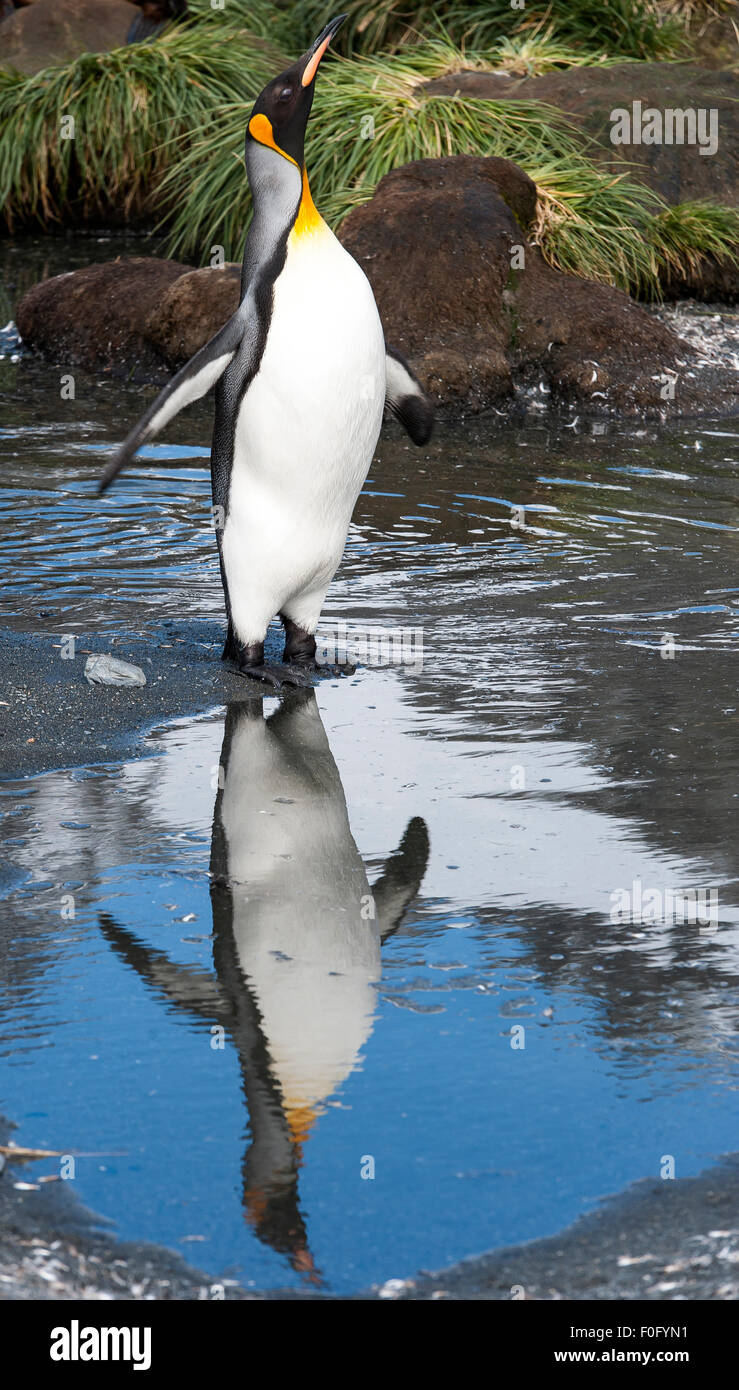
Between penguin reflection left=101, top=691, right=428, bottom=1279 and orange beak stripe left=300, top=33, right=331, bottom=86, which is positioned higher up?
orange beak stripe left=300, top=33, right=331, bottom=86

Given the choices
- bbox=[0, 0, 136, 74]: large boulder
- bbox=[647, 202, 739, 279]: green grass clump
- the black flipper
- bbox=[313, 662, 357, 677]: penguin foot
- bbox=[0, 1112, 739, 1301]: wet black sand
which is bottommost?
bbox=[313, 662, 357, 677]: penguin foot

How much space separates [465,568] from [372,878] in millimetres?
2620

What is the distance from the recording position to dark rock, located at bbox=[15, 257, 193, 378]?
9562mm

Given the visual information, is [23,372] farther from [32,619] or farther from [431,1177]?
[431,1177]

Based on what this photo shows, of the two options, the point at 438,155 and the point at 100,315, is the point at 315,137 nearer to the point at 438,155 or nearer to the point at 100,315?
the point at 438,155

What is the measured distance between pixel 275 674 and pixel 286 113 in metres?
1.50

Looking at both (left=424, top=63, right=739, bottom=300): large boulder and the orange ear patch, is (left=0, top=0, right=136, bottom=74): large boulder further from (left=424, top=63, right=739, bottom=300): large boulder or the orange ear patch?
the orange ear patch

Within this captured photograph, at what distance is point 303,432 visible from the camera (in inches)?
172

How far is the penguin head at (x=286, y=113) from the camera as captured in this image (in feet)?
14.5

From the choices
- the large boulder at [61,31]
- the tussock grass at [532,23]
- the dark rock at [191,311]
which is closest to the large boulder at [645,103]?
the tussock grass at [532,23]

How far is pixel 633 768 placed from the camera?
379 centimetres

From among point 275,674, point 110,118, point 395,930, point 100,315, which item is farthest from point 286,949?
point 110,118

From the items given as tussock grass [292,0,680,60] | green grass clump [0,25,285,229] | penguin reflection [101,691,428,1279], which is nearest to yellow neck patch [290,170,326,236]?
penguin reflection [101,691,428,1279]
